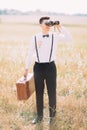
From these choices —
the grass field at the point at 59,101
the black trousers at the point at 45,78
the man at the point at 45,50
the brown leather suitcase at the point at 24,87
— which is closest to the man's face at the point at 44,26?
the man at the point at 45,50

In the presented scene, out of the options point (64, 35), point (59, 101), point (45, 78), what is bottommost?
point (59, 101)

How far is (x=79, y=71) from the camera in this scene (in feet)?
35.0

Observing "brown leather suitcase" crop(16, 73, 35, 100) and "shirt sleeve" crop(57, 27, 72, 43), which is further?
"brown leather suitcase" crop(16, 73, 35, 100)

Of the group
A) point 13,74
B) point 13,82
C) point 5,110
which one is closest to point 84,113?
point 5,110

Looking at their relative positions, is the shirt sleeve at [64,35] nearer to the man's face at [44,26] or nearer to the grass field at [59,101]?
the man's face at [44,26]

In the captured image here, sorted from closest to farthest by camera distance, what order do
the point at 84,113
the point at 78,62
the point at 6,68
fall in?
the point at 84,113, the point at 6,68, the point at 78,62

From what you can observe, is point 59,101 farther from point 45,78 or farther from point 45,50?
point 45,50

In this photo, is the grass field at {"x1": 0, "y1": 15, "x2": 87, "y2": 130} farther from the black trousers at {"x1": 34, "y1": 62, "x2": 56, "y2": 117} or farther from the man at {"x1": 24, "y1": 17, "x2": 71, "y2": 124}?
the man at {"x1": 24, "y1": 17, "x2": 71, "y2": 124}

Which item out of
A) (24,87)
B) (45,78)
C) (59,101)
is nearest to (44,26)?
(45,78)

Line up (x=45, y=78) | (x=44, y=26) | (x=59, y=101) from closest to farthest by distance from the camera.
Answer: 1. (x=44, y=26)
2. (x=45, y=78)
3. (x=59, y=101)

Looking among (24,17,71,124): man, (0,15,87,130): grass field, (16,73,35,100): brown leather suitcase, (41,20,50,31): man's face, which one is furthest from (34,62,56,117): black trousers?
(41,20,50,31): man's face

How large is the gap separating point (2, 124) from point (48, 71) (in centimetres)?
119

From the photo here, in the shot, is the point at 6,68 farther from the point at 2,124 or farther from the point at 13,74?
the point at 2,124

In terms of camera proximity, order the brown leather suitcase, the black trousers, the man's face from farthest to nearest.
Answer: the brown leather suitcase < the black trousers < the man's face
